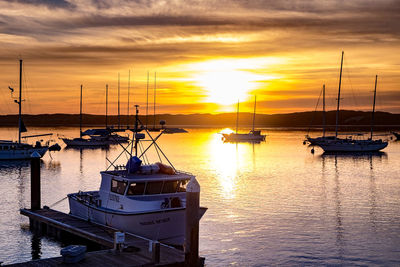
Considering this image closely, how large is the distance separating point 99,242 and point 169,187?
4.86 meters

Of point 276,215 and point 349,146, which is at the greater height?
point 349,146

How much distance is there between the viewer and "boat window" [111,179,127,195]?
81.3 feet

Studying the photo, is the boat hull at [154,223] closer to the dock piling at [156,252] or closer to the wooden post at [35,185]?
the dock piling at [156,252]

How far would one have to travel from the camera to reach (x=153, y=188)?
24.7 meters

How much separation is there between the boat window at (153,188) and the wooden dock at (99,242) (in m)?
2.66

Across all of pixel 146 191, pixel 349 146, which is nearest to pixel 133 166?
pixel 146 191

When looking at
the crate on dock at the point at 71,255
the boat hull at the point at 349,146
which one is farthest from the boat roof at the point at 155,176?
the boat hull at the point at 349,146

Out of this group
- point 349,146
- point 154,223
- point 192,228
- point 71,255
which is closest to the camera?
point 71,255

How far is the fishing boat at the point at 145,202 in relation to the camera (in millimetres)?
23719

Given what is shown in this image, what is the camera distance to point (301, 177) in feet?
195

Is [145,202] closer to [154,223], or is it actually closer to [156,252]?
[154,223]

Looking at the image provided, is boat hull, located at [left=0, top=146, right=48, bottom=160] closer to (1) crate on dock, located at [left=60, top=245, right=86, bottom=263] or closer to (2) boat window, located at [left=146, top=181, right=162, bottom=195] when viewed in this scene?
(2) boat window, located at [left=146, top=181, right=162, bottom=195]

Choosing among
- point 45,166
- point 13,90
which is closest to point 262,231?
point 45,166

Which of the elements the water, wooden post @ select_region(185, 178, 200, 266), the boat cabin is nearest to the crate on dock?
wooden post @ select_region(185, 178, 200, 266)
